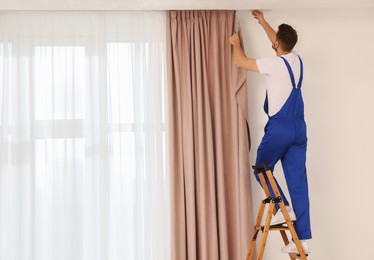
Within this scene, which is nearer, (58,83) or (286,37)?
(286,37)

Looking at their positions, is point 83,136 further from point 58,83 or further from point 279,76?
point 279,76

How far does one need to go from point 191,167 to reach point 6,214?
1.49 m

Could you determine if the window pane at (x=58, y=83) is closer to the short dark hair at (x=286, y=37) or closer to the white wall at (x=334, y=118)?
the white wall at (x=334, y=118)

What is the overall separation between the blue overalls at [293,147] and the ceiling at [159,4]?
0.56m

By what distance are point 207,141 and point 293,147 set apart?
0.69 meters

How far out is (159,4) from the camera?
10.8 feet

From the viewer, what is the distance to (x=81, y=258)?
11.0 ft

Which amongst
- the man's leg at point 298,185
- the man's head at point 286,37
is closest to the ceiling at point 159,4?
the man's head at point 286,37

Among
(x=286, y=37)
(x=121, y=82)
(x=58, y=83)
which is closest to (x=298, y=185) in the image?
(x=286, y=37)

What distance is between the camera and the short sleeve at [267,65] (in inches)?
120

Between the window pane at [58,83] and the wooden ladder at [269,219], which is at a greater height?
the window pane at [58,83]

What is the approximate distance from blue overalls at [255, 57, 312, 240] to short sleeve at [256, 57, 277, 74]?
84 millimetres

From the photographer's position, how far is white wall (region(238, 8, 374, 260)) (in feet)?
11.5

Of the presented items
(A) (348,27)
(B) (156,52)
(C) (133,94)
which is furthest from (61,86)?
(A) (348,27)
